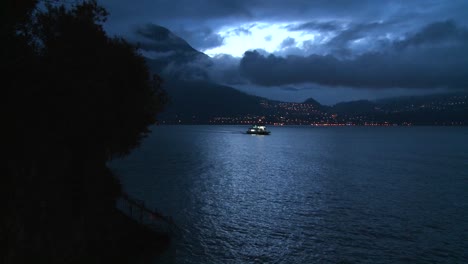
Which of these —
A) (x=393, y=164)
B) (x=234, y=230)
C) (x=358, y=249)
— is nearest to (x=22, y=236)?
(x=234, y=230)

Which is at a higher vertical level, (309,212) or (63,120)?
(63,120)

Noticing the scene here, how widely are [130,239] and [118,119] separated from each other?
12413 millimetres

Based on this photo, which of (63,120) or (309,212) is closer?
(63,120)

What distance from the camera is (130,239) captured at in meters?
33.8

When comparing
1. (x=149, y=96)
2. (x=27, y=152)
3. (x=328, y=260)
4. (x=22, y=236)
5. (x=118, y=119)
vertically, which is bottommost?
(x=328, y=260)

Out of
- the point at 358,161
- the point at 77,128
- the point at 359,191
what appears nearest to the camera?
the point at 77,128

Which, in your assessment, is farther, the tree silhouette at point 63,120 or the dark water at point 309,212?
the dark water at point 309,212

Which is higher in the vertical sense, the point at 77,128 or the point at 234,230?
the point at 77,128

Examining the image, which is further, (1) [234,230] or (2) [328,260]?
(1) [234,230]

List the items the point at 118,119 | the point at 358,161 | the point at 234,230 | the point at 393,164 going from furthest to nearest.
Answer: the point at 358,161
the point at 393,164
the point at 234,230
the point at 118,119

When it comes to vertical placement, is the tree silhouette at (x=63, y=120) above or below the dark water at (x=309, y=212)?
above

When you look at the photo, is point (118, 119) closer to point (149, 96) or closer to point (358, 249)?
point (149, 96)

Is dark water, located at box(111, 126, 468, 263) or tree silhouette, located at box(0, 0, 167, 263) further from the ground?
tree silhouette, located at box(0, 0, 167, 263)

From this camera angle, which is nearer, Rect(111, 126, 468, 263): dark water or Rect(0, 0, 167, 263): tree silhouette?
Rect(0, 0, 167, 263): tree silhouette
